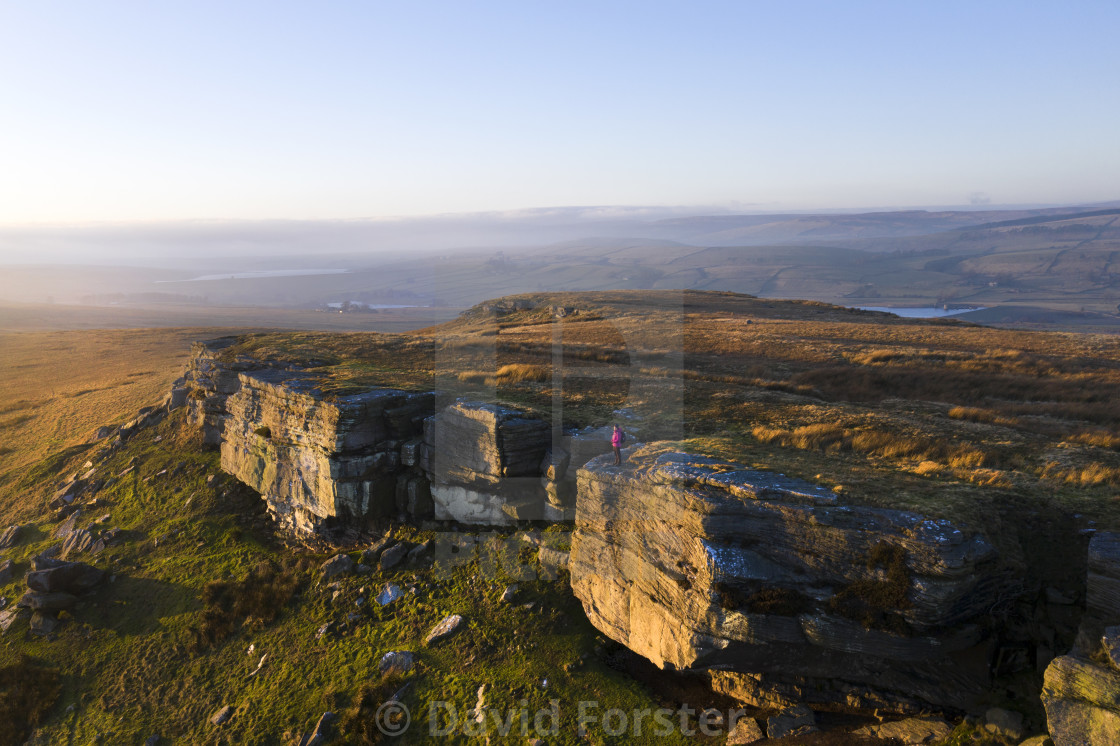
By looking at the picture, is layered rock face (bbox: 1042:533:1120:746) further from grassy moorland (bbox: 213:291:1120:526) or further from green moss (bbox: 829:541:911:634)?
green moss (bbox: 829:541:911:634)

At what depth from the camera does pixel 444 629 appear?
17422 millimetres

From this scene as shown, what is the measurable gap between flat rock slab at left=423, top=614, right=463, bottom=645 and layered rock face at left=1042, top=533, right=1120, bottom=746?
15.2m

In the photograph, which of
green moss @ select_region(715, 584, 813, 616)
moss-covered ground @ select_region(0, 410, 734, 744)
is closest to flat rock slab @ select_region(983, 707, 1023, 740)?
green moss @ select_region(715, 584, 813, 616)

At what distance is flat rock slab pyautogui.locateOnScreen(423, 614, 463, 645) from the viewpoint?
17266mm

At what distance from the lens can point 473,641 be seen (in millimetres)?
16984

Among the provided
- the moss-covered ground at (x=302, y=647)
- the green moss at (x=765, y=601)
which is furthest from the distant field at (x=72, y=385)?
the green moss at (x=765, y=601)

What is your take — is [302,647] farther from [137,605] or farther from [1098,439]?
[1098,439]

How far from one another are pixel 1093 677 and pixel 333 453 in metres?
24.0

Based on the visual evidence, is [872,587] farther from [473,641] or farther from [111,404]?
[111,404]

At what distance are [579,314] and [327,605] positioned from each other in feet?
156

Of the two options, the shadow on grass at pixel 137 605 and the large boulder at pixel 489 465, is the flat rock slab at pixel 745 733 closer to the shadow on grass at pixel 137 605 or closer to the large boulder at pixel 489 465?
the large boulder at pixel 489 465

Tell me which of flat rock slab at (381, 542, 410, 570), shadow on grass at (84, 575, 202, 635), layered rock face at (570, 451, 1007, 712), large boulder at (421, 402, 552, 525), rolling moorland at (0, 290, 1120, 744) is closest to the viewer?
layered rock face at (570, 451, 1007, 712)

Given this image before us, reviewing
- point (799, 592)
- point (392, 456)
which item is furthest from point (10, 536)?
point (799, 592)

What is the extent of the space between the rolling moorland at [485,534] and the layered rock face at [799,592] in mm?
816
